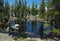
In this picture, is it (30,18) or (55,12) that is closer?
(55,12)

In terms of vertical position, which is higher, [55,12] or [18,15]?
[55,12]

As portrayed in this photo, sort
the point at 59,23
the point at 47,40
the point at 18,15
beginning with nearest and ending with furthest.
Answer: the point at 59,23
the point at 47,40
the point at 18,15

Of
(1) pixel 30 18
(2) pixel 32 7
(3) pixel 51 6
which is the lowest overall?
(1) pixel 30 18

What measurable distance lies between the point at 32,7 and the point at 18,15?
6.98 m

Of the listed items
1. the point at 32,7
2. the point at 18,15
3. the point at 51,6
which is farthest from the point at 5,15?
the point at 51,6

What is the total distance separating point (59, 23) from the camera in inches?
495

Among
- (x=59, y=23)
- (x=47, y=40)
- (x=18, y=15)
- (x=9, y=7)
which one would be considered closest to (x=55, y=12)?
(x=59, y=23)

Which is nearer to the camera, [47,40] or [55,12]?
[55,12]

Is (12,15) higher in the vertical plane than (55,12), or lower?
lower

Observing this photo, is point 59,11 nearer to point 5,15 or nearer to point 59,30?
point 59,30

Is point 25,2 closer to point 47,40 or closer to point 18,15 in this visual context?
point 18,15

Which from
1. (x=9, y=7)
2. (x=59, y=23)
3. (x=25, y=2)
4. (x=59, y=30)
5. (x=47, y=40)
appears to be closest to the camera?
(x=59, y=30)

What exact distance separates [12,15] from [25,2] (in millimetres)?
3275

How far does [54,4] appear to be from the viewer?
10.9m
